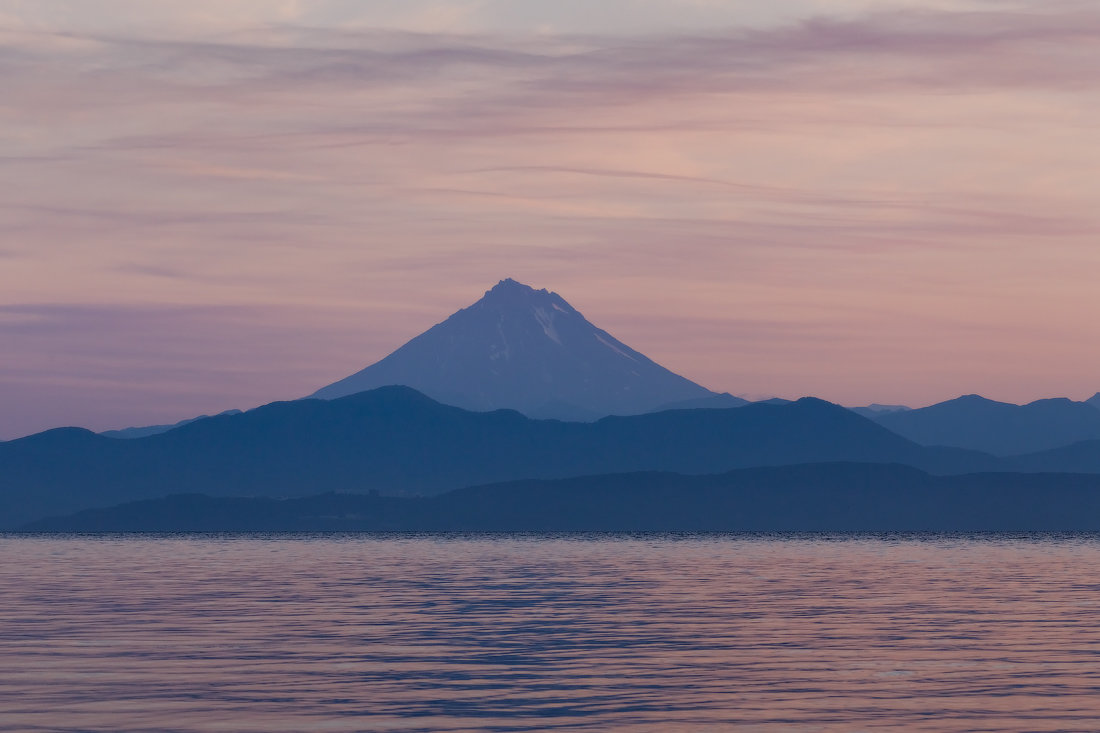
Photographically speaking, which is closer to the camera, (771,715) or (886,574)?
(771,715)

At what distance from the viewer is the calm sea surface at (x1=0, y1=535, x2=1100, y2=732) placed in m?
39.3

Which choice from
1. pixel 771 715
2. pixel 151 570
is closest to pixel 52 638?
pixel 771 715

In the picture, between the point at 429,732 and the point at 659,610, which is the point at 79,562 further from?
the point at 429,732

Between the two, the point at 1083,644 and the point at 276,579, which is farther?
Answer: the point at 276,579

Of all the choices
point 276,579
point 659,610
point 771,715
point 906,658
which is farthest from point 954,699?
point 276,579

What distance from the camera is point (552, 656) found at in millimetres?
53000

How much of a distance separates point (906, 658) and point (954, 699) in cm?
963

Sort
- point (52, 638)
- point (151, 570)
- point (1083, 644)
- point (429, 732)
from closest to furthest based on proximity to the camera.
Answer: point (429, 732) → point (1083, 644) → point (52, 638) → point (151, 570)

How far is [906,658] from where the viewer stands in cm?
5128

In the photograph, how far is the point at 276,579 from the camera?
110875 millimetres

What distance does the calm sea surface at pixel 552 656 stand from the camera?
129ft

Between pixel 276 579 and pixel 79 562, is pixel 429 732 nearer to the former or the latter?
pixel 276 579

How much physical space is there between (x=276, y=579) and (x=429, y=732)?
76.2m

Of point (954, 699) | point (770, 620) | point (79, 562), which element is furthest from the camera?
point (79, 562)
